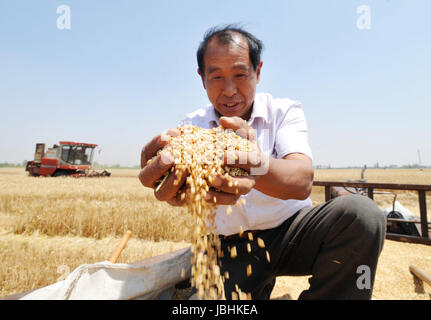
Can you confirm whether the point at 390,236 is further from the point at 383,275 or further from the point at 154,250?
the point at 154,250

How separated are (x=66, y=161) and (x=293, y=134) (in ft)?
68.4

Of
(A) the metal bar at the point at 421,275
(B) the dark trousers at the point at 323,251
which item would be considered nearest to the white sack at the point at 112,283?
(B) the dark trousers at the point at 323,251

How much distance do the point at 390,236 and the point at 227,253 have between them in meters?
4.11

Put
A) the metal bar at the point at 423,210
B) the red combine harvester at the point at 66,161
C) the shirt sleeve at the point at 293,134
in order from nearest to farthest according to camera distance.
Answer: the shirt sleeve at the point at 293,134, the metal bar at the point at 423,210, the red combine harvester at the point at 66,161

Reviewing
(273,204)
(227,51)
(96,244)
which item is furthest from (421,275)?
(96,244)

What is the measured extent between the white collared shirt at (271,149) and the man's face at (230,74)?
0.73ft

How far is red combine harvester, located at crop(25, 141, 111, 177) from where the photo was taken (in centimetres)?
1861

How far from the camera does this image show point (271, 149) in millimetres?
2004

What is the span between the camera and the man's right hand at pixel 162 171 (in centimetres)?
132

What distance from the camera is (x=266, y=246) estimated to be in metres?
1.94

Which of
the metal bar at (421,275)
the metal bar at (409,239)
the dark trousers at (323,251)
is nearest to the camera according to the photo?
the dark trousers at (323,251)

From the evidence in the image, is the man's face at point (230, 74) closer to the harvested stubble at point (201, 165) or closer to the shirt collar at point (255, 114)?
the shirt collar at point (255, 114)

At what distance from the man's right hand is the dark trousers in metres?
0.84
